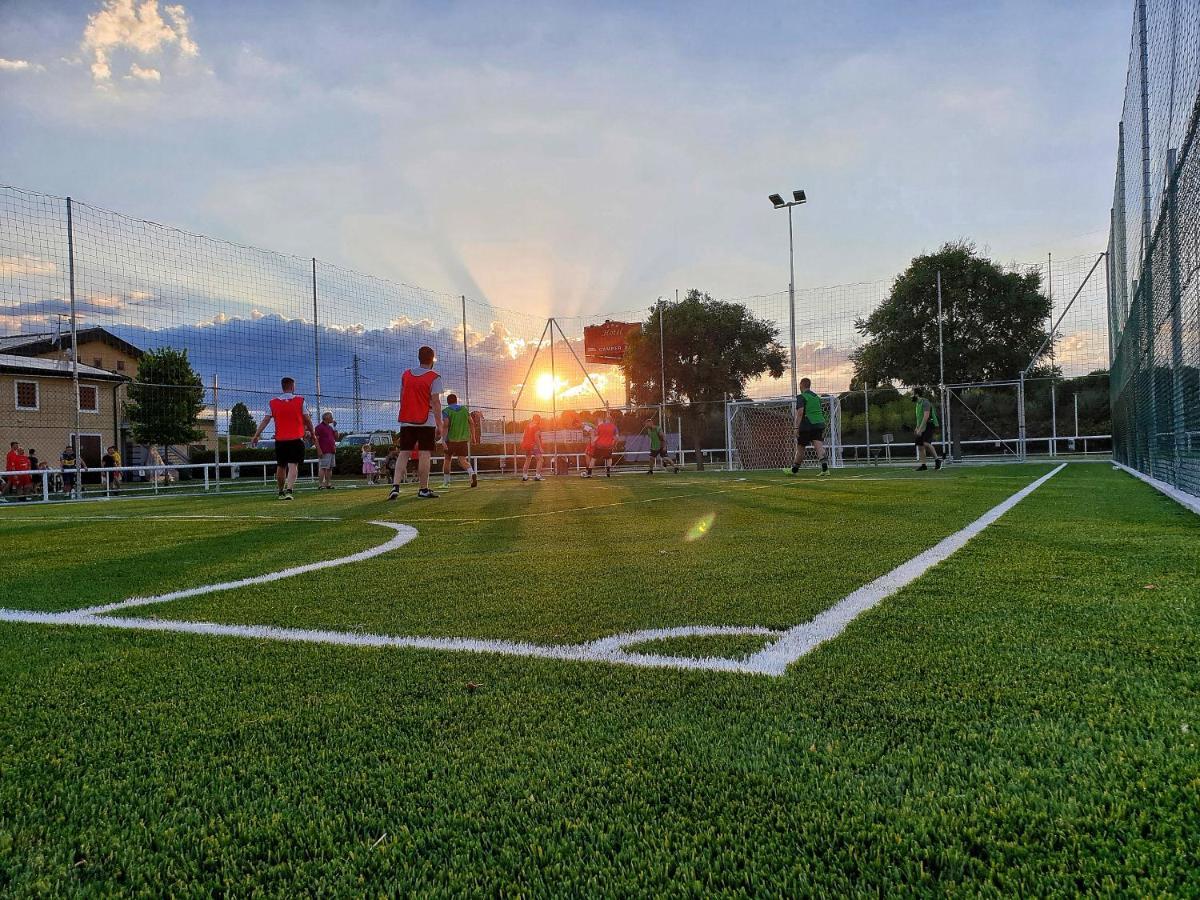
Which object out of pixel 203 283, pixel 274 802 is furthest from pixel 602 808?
pixel 203 283

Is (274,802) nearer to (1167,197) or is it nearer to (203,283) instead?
(1167,197)

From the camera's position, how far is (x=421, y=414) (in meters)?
9.77

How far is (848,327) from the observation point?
26641mm

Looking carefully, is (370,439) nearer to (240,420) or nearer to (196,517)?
(240,420)

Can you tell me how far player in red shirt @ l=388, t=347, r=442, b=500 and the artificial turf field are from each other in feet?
21.4

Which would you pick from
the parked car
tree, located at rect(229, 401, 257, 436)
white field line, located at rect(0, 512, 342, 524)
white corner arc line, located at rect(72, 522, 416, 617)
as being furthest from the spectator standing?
white corner arc line, located at rect(72, 522, 416, 617)

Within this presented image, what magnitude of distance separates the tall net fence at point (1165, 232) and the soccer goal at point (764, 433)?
13.3 meters

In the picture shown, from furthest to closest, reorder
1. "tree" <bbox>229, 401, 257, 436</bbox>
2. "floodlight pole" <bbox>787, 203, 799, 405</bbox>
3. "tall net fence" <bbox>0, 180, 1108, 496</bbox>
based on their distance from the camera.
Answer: "floodlight pole" <bbox>787, 203, 799, 405</bbox>
"tree" <bbox>229, 401, 257, 436</bbox>
"tall net fence" <bbox>0, 180, 1108, 496</bbox>

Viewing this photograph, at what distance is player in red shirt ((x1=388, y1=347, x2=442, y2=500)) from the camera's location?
9719 millimetres

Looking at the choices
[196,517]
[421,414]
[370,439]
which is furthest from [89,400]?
[196,517]

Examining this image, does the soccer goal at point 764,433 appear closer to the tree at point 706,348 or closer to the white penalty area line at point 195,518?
the tree at point 706,348

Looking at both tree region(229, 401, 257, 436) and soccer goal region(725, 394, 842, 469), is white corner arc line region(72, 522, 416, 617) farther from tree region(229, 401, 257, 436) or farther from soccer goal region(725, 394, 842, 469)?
soccer goal region(725, 394, 842, 469)

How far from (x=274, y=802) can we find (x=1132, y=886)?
1.41 meters

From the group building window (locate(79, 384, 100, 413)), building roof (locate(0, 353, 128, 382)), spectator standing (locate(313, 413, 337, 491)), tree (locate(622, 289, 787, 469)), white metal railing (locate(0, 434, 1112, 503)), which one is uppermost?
tree (locate(622, 289, 787, 469))
